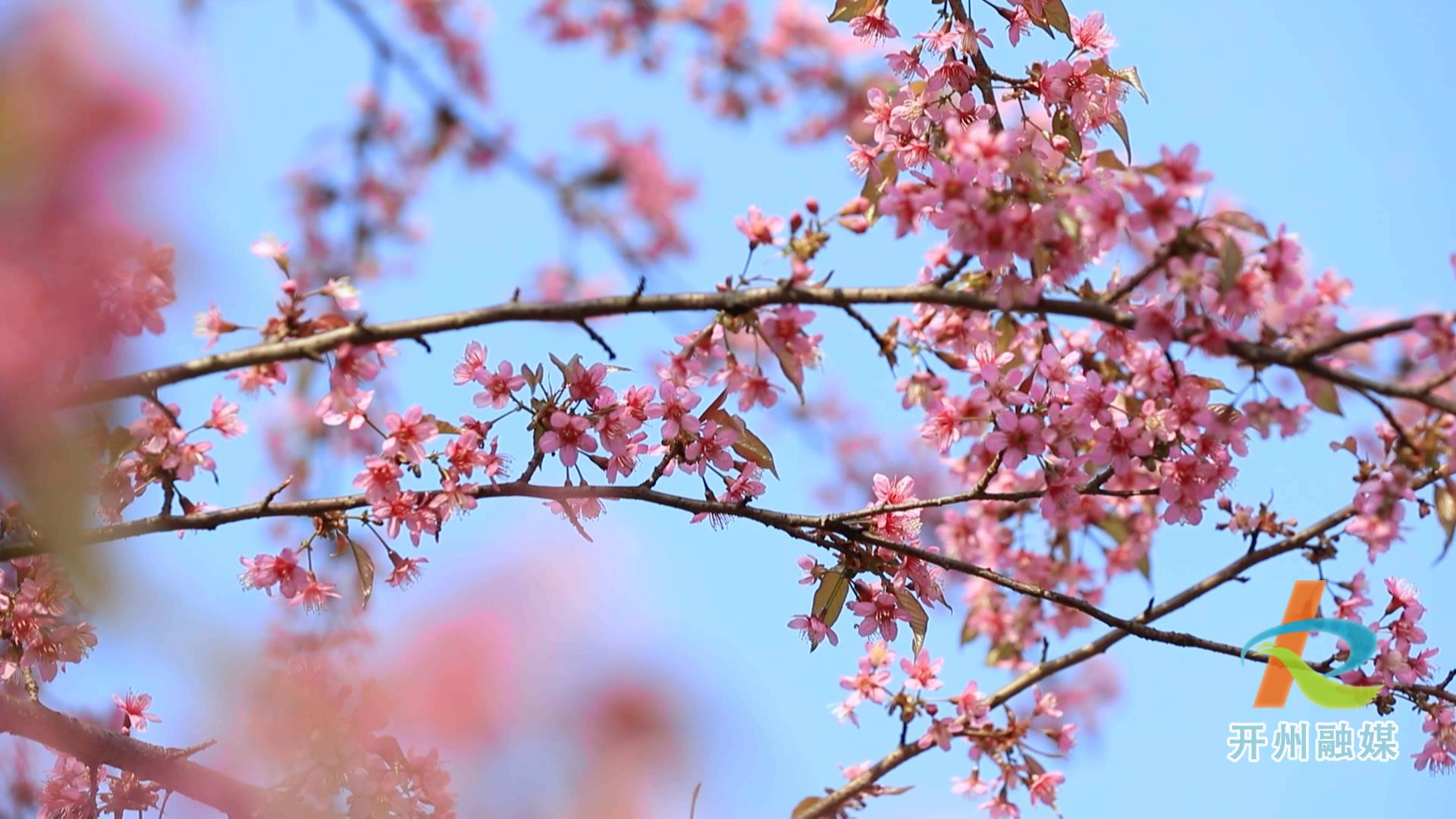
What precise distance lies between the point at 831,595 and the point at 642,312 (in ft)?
2.85

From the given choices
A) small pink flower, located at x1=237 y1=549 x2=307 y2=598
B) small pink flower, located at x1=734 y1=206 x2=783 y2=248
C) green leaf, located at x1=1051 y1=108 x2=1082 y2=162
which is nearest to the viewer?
small pink flower, located at x1=734 y1=206 x2=783 y2=248

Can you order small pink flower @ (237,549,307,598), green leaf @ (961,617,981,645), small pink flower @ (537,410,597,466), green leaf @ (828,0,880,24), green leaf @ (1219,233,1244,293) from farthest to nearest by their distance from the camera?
green leaf @ (961,617,981,645)
green leaf @ (828,0,880,24)
small pink flower @ (237,549,307,598)
small pink flower @ (537,410,597,466)
green leaf @ (1219,233,1244,293)

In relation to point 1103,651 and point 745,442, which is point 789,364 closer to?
point 745,442

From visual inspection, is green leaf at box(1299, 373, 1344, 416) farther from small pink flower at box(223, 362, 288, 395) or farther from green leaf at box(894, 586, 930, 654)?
small pink flower at box(223, 362, 288, 395)

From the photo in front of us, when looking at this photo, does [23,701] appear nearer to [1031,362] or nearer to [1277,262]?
[1031,362]

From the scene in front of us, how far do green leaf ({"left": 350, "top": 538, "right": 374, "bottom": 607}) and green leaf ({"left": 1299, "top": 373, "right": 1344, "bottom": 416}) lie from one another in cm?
172

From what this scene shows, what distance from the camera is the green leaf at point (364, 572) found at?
2.35 meters

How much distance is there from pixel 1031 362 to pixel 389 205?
5.92 meters

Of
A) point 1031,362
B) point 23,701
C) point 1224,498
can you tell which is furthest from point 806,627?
point 23,701

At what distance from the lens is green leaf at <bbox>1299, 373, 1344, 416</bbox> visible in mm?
1900

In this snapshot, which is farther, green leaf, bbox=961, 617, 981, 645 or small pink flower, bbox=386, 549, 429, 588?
green leaf, bbox=961, 617, 981, 645

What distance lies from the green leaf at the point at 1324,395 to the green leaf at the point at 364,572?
5.64 ft

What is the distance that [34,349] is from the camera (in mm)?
1599

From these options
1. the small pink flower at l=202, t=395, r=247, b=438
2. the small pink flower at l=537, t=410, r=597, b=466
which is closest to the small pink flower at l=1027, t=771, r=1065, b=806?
the small pink flower at l=537, t=410, r=597, b=466
